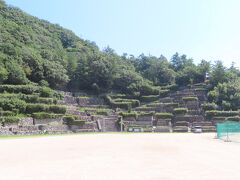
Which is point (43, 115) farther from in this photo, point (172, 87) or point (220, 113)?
point (172, 87)

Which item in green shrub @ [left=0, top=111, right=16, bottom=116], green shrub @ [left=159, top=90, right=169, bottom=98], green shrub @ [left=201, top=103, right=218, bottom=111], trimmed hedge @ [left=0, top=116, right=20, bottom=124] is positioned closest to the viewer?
trimmed hedge @ [left=0, top=116, right=20, bottom=124]

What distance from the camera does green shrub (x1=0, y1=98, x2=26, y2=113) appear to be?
37.9m

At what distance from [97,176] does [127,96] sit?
5824 cm

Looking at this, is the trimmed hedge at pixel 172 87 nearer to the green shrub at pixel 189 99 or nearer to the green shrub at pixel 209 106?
the green shrub at pixel 189 99

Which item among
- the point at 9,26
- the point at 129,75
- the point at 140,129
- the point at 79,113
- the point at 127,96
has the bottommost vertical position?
the point at 140,129

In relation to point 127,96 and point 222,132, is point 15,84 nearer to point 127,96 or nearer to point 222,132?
point 127,96

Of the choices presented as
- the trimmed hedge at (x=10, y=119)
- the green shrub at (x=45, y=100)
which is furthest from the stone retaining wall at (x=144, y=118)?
the trimmed hedge at (x=10, y=119)

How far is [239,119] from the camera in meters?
50.2

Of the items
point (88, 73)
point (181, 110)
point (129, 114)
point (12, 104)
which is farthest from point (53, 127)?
Answer: point (181, 110)

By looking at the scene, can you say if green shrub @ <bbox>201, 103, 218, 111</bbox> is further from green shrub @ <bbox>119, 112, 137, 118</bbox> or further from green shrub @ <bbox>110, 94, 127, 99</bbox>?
green shrub @ <bbox>110, 94, 127, 99</bbox>

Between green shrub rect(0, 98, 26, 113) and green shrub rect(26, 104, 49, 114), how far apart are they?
1132mm

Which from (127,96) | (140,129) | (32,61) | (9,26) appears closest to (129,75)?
(127,96)

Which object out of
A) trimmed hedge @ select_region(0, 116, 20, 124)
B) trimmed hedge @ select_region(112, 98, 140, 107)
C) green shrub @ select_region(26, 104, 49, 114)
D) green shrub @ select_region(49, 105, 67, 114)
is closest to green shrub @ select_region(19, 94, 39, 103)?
green shrub @ select_region(26, 104, 49, 114)

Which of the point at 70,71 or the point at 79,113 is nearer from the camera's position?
the point at 79,113
